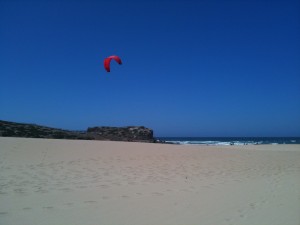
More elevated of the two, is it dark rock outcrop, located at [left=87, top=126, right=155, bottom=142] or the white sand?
dark rock outcrop, located at [left=87, top=126, right=155, bottom=142]

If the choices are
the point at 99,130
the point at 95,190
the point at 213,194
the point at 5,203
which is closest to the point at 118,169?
the point at 95,190

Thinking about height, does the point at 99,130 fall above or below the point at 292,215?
above

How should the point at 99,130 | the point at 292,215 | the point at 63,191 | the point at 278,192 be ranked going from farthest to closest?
the point at 99,130
the point at 278,192
the point at 63,191
the point at 292,215

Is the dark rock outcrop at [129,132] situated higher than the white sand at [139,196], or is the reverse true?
the dark rock outcrop at [129,132]

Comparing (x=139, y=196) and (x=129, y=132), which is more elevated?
(x=129, y=132)

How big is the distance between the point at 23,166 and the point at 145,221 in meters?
5.93

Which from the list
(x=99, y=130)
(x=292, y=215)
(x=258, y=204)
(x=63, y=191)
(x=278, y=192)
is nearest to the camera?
(x=292, y=215)

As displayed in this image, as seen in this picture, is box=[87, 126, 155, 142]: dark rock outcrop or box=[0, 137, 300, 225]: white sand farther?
box=[87, 126, 155, 142]: dark rock outcrop

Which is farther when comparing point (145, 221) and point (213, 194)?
point (213, 194)

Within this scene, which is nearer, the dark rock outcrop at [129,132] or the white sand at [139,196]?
the white sand at [139,196]

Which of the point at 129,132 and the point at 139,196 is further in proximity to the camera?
the point at 129,132

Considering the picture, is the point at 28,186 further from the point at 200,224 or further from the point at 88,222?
the point at 200,224

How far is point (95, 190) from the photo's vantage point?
559 centimetres

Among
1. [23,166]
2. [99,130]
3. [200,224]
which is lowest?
[200,224]
